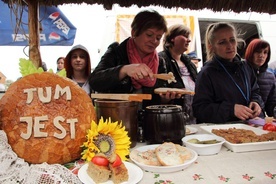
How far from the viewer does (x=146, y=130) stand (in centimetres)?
96

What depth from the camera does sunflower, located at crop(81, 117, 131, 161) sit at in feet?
2.57

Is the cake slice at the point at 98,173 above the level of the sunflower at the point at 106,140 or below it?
below

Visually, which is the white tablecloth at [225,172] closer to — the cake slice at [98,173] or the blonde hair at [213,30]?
the cake slice at [98,173]

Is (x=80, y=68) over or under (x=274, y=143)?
over

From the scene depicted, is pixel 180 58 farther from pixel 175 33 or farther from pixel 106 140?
pixel 106 140

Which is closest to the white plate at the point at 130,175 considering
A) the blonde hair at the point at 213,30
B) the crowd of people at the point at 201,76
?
the crowd of people at the point at 201,76

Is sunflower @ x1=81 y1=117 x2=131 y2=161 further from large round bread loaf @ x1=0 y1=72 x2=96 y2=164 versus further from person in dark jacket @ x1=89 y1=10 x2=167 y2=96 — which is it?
person in dark jacket @ x1=89 y1=10 x2=167 y2=96

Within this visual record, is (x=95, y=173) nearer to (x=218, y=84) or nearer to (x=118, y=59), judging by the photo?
(x=118, y=59)

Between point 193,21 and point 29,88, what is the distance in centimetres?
428

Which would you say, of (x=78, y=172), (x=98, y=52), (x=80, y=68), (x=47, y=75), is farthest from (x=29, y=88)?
(x=98, y=52)

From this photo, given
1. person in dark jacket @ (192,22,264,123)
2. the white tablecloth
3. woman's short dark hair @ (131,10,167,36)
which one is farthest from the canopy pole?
person in dark jacket @ (192,22,264,123)

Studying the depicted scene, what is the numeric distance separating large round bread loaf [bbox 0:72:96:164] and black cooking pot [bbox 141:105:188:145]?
0.23 meters

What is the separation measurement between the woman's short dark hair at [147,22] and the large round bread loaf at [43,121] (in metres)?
0.94

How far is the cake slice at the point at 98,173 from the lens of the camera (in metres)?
0.67
